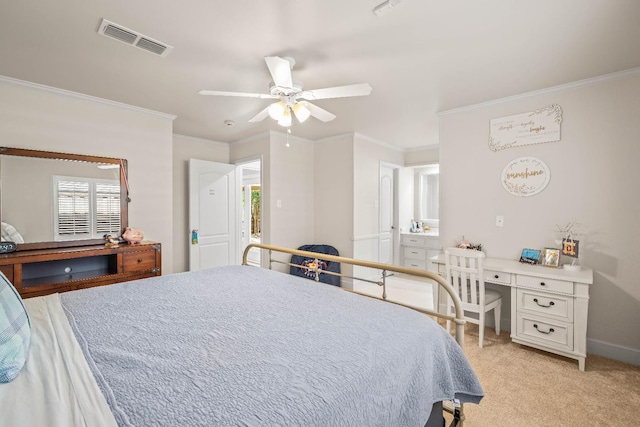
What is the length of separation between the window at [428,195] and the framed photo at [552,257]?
10.8 ft

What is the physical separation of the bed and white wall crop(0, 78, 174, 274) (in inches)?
72.6

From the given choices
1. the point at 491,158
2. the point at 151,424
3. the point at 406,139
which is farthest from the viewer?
the point at 406,139

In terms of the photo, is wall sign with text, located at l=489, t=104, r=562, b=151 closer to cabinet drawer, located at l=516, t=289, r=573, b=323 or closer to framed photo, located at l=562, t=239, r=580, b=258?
framed photo, located at l=562, t=239, r=580, b=258

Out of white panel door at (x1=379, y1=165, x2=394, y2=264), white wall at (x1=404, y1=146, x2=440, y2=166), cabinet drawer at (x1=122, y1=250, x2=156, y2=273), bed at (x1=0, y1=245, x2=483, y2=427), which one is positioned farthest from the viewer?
white wall at (x1=404, y1=146, x2=440, y2=166)

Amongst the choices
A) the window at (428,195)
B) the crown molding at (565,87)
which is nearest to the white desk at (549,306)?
the crown molding at (565,87)

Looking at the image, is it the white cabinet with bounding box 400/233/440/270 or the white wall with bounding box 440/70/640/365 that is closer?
the white wall with bounding box 440/70/640/365

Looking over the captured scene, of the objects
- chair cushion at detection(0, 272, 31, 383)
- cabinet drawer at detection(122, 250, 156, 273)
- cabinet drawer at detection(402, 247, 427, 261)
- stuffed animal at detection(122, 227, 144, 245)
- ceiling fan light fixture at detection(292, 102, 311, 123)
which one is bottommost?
cabinet drawer at detection(402, 247, 427, 261)

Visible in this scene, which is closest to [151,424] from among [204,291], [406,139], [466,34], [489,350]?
[204,291]

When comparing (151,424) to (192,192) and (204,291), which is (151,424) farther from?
(192,192)

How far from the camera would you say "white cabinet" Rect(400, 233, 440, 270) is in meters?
5.45

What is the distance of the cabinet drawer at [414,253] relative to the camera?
5.57 metres

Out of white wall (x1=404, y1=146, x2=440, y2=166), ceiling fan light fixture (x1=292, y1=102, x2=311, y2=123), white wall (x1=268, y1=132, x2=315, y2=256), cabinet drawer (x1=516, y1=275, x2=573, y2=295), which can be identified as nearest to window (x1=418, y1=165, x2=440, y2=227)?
white wall (x1=404, y1=146, x2=440, y2=166)

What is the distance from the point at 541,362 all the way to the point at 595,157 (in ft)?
6.15

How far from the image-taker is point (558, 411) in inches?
74.2
